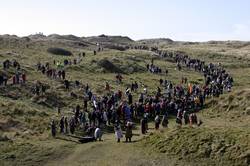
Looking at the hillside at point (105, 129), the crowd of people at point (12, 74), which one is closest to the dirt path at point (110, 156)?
the hillside at point (105, 129)

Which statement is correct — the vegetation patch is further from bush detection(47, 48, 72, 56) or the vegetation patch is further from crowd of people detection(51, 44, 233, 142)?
crowd of people detection(51, 44, 233, 142)

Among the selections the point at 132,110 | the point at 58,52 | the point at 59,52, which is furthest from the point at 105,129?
the point at 58,52

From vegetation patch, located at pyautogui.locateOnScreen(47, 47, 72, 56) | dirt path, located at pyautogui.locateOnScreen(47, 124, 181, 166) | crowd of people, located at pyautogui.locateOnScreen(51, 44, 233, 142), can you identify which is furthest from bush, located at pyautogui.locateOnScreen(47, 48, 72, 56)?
dirt path, located at pyautogui.locateOnScreen(47, 124, 181, 166)

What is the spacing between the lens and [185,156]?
37812 millimetres

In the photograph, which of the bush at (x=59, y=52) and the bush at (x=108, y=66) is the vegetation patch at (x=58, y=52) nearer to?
the bush at (x=59, y=52)

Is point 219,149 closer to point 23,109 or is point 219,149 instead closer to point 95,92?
point 23,109

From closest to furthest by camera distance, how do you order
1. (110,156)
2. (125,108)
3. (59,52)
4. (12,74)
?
(110,156) < (125,108) < (12,74) < (59,52)

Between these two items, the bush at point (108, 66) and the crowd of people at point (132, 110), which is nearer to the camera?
the crowd of people at point (132, 110)

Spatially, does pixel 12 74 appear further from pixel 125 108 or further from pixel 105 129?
pixel 105 129

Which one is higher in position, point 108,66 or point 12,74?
point 12,74

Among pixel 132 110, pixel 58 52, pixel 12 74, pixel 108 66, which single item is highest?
pixel 58 52

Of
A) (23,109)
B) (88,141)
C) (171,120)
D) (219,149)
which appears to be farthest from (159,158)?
(23,109)

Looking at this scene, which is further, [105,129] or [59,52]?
[59,52]

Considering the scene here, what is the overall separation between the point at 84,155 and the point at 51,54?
64.9 metres
